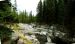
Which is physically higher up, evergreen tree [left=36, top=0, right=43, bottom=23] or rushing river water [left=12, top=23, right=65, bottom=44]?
evergreen tree [left=36, top=0, right=43, bottom=23]

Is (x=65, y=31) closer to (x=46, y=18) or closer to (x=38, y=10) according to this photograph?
(x=46, y=18)

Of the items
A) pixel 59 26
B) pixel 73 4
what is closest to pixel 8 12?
pixel 59 26

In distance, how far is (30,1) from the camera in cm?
186

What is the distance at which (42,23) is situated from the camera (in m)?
1.81

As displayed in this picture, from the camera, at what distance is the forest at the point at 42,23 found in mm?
1756

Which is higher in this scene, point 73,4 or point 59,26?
point 73,4

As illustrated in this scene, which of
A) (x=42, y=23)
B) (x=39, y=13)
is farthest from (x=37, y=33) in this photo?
(x=39, y=13)

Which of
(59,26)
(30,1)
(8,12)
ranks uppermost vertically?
(30,1)

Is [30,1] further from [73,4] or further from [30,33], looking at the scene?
[73,4]

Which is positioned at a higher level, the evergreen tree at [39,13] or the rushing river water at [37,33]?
the evergreen tree at [39,13]

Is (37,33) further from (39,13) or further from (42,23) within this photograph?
(39,13)

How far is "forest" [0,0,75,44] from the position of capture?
176cm

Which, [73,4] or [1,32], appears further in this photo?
[1,32]

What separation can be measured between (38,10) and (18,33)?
33 cm
